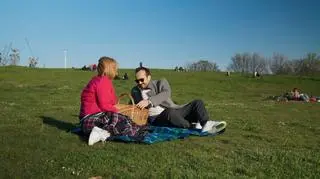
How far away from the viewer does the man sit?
37.6ft

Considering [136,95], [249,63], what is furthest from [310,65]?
[136,95]

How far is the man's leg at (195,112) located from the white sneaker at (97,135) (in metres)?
2.64

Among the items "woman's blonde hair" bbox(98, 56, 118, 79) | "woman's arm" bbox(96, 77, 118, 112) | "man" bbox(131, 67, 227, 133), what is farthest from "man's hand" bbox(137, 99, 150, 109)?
"woman's blonde hair" bbox(98, 56, 118, 79)

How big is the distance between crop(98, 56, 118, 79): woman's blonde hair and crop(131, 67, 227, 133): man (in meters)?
1.42

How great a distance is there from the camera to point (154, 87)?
12227 mm

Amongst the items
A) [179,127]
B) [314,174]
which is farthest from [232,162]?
[179,127]

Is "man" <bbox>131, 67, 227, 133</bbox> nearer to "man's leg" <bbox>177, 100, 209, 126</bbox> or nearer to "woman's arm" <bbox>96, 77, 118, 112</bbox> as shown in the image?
"man's leg" <bbox>177, 100, 209, 126</bbox>

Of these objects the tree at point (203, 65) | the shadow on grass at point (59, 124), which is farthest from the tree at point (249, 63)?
the shadow on grass at point (59, 124)

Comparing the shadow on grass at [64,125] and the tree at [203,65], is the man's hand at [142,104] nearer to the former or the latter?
the shadow on grass at [64,125]

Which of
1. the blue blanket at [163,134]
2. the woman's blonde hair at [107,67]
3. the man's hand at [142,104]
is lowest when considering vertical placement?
the blue blanket at [163,134]

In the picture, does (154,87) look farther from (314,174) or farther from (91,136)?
(314,174)

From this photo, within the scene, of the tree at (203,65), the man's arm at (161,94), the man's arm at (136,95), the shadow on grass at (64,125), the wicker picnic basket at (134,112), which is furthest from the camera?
the tree at (203,65)

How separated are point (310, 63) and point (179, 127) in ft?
292

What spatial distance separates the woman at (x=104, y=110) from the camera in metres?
10.1
